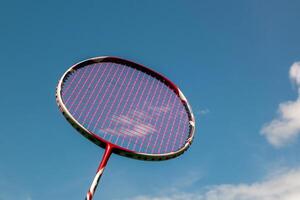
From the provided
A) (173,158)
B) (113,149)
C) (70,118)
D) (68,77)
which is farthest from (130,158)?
(68,77)

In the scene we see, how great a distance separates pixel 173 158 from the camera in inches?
424

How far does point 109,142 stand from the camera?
1008cm

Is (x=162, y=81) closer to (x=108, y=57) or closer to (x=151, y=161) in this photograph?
(x=108, y=57)

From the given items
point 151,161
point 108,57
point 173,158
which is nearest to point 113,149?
point 151,161

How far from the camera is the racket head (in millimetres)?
9922

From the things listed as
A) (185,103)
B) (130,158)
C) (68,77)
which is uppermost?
(185,103)

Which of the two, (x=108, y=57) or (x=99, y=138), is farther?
(x=108, y=57)

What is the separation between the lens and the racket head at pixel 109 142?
992 centimetres

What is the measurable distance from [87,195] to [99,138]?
63.3 inches

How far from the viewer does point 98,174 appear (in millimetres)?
9617

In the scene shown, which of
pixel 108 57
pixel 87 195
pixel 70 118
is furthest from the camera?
pixel 108 57

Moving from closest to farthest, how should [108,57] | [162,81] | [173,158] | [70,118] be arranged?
1. [70,118]
2. [173,158]
3. [108,57]
4. [162,81]

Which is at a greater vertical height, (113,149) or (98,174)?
(113,149)

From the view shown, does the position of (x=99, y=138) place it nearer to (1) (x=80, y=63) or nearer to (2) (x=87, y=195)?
(2) (x=87, y=195)
